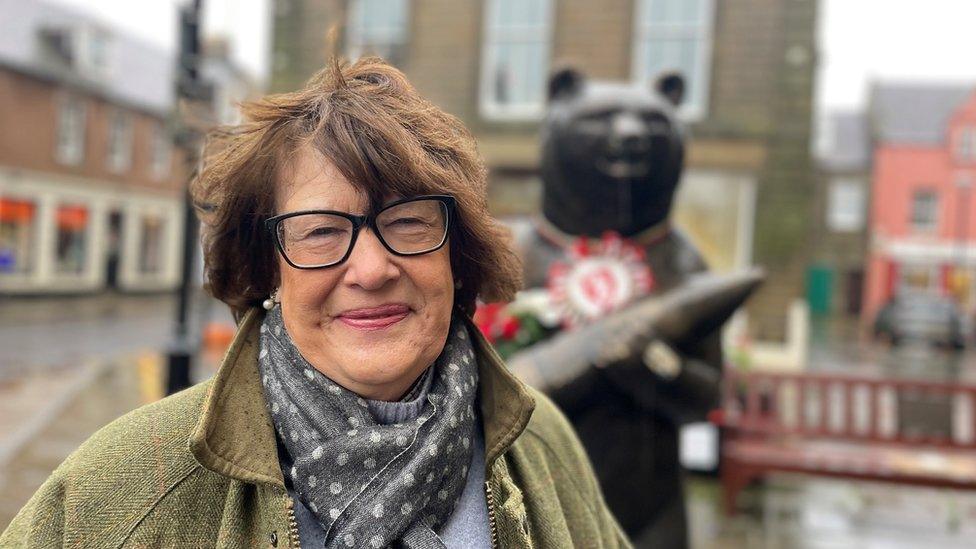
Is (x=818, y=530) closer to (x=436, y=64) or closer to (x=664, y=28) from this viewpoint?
(x=664, y=28)

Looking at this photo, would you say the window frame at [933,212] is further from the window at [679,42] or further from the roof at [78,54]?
the roof at [78,54]

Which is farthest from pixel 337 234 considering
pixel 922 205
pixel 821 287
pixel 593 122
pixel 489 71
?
pixel 922 205

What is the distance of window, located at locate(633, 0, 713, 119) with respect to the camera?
10.6 meters

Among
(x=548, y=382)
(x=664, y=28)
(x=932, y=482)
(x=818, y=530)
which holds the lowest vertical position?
(x=818, y=530)

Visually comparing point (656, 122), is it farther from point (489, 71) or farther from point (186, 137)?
point (489, 71)

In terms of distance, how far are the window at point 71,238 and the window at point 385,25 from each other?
42.4ft

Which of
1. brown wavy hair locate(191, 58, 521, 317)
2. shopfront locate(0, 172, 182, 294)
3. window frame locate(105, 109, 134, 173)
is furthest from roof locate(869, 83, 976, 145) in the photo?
brown wavy hair locate(191, 58, 521, 317)

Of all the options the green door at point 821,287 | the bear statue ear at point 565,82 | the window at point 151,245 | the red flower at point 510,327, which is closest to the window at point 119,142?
the window at point 151,245

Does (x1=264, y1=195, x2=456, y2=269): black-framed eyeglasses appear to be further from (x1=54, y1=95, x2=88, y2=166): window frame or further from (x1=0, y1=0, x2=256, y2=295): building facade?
(x1=54, y1=95, x2=88, y2=166): window frame

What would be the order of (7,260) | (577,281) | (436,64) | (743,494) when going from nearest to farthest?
(577,281)
(743,494)
(436,64)
(7,260)

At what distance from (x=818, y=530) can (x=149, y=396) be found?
19.3 ft

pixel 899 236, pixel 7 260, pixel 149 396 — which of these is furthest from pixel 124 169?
pixel 899 236

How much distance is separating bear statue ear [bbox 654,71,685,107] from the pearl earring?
2.12 m

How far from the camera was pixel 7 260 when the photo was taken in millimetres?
18859
